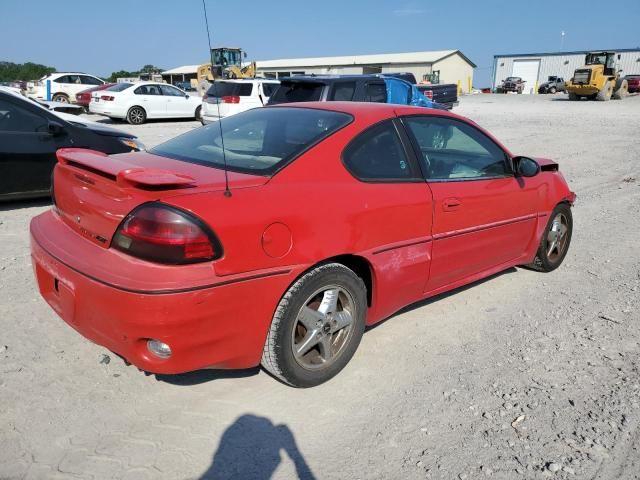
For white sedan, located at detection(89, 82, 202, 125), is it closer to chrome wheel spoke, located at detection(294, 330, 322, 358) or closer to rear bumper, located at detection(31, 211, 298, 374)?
rear bumper, located at detection(31, 211, 298, 374)

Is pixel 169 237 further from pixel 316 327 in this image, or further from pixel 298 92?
pixel 298 92

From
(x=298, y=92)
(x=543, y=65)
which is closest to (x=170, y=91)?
(x=298, y=92)

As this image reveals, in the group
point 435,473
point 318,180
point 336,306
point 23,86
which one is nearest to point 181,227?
point 318,180

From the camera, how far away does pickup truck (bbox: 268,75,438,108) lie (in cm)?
1007

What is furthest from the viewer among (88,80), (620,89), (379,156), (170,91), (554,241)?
(620,89)

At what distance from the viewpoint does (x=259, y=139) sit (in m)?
3.35

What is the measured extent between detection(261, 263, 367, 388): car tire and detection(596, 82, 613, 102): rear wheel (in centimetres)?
3663

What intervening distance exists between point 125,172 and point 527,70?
7590 centimetres

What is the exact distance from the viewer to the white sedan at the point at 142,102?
1814 cm

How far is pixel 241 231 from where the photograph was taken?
2.46 metres

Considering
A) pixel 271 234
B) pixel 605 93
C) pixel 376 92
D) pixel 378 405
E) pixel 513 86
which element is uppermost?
pixel 376 92

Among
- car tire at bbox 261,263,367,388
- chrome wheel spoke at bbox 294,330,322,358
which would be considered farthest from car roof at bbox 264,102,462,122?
chrome wheel spoke at bbox 294,330,322,358

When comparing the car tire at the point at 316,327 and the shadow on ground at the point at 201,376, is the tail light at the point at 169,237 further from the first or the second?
the shadow on ground at the point at 201,376

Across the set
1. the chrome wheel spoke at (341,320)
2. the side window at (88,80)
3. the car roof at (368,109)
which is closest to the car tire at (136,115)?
the side window at (88,80)
